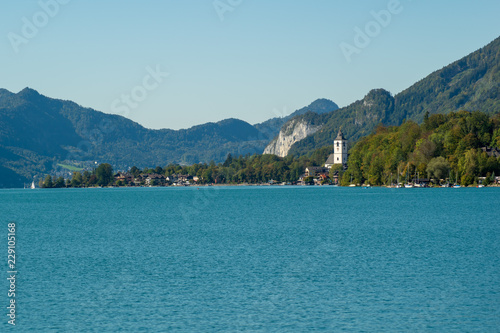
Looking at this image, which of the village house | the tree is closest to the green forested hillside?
the tree

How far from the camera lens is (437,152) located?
149250 millimetres

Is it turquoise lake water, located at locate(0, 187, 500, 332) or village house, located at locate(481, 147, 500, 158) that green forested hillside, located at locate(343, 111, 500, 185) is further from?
turquoise lake water, located at locate(0, 187, 500, 332)

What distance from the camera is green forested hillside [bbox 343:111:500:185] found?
5477 inches

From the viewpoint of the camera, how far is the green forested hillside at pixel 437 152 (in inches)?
5477

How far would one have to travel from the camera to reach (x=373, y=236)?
161 feet

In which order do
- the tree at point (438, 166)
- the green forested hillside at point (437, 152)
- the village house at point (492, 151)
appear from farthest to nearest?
the village house at point (492, 151)
the tree at point (438, 166)
the green forested hillside at point (437, 152)

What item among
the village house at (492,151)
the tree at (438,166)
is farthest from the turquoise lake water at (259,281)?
the village house at (492,151)

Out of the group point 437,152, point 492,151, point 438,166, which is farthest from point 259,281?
point 492,151

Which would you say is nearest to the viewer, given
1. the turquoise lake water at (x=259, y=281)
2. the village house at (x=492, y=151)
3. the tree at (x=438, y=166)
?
the turquoise lake water at (x=259, y=281)

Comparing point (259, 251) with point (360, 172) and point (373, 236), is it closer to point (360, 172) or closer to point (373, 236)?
point (373, 236)

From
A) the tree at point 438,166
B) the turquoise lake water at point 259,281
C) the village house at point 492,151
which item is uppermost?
A: the village house at point 492,151

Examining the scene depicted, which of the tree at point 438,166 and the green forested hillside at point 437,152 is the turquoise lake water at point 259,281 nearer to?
the tree at point 438,166

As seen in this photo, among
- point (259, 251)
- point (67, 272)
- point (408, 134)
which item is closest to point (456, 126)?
point (408, 134)

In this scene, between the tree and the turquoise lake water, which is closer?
the turquoise lake water
